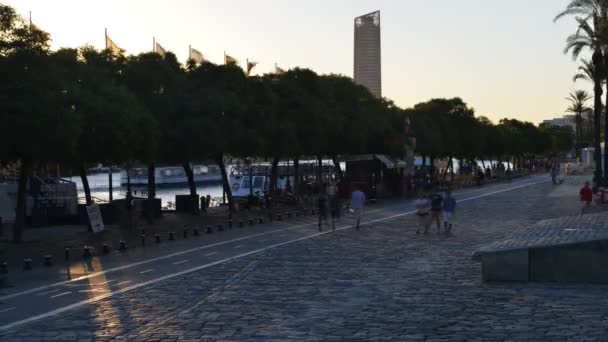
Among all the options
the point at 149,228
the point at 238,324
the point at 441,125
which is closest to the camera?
the point at 238,324

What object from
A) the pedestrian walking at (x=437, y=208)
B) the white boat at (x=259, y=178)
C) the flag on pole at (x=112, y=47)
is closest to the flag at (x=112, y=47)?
the flag on pole at (x=112, y=47)

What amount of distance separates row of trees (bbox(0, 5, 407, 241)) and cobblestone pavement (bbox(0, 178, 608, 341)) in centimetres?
757

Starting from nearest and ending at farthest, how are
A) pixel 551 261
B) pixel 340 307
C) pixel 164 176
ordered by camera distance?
pixel 340 307 < pixel 551 261 < pixel 164 176

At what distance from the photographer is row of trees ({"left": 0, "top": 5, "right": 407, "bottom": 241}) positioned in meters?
24.8

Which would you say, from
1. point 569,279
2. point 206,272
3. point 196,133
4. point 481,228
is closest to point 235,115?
point 196,133

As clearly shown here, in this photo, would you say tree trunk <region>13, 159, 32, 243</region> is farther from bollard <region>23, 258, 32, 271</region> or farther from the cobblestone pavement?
the cobblestone pavement

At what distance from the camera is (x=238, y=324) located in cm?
1295

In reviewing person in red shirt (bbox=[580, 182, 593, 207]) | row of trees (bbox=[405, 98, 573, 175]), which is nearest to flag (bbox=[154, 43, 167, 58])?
person in red shirt (bbox=[580, 182, 593, 207])

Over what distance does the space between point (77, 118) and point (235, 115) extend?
51.9 ft

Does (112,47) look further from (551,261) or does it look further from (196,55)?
(551,261)

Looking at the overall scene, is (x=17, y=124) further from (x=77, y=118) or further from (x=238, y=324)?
(x=238, y=324)

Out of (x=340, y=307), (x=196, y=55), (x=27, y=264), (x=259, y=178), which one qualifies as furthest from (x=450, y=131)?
(x=340, y=307)

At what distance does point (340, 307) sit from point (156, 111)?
25082 millimetres

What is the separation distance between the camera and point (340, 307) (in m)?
14.3
